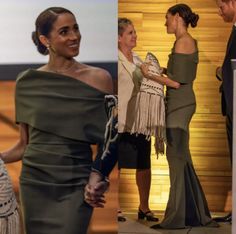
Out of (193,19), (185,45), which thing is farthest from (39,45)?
(193,19)

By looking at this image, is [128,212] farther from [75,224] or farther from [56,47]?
[56,47]

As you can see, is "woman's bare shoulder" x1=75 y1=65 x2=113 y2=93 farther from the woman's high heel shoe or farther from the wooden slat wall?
the woman's high heel shoe

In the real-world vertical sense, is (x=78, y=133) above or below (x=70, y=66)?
below

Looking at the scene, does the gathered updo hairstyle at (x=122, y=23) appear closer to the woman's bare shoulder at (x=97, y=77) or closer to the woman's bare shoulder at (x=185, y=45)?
the woman's bare shoulder at (x=185, y=45)

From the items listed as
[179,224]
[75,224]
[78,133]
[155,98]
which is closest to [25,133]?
[78,133]

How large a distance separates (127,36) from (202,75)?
0.59 m

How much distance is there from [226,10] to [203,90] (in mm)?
572

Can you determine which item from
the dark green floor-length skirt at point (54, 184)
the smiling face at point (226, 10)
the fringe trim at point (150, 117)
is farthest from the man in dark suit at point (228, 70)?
the dark green floor-length skirt at point (54, 184)

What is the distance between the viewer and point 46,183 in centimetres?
283

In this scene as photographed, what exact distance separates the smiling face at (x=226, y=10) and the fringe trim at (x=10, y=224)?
6.84ft

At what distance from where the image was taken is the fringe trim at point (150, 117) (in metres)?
4.21

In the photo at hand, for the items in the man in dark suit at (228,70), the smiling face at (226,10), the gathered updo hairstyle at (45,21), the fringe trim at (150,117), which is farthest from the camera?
the fringe trim at (150,117)

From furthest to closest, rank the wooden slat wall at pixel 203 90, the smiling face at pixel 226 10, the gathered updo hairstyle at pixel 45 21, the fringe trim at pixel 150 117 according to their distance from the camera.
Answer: the wooden slat wall at pixel 203 90
the fringe trim at pixel 150 117
the smiling face at pixel 226 10
the gathered updo hairstyle at pixel 45 21

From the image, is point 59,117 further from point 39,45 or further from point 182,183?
point 182,183
